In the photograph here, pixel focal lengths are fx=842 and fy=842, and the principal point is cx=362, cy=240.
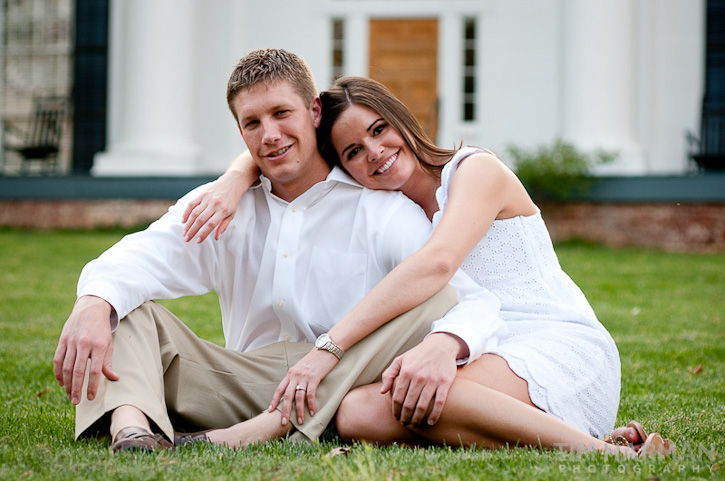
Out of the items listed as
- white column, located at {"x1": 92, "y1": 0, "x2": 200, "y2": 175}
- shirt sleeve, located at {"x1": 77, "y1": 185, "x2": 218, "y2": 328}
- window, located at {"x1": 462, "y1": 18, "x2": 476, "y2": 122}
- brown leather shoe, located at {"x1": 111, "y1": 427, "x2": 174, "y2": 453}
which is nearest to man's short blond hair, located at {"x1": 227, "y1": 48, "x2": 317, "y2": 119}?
shirt sleeve, located at {"x1": 77, "y1": 185, "x2": 218, "y2": 328}

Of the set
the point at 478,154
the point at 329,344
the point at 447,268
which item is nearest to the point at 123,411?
the point at 329,344

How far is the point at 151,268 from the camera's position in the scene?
280 cm

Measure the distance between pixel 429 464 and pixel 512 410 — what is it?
37 centimetres

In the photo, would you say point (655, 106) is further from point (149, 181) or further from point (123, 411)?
point (123, 411)

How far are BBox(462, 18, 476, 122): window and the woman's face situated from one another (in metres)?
10.3

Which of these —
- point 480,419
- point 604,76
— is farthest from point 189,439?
point 604,76


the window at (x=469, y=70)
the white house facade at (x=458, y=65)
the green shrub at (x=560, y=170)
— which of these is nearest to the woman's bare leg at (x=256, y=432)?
the green shrub at (x=560, y=170)

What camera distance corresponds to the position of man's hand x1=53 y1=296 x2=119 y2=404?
2.43 metres

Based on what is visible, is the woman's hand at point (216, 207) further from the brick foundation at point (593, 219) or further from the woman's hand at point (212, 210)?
the brick foundation at point (593, 219)

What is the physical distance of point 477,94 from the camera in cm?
1295

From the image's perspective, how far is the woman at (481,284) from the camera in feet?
8.02

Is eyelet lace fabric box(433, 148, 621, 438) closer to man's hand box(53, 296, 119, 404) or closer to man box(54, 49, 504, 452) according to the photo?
man box(54, 49, 504, 452)

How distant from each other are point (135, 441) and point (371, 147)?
129 centimetres

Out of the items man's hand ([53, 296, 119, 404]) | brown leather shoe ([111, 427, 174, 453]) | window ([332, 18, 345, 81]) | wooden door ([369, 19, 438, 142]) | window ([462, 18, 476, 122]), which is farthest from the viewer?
wooden door ([369, 19, 438, 142])
